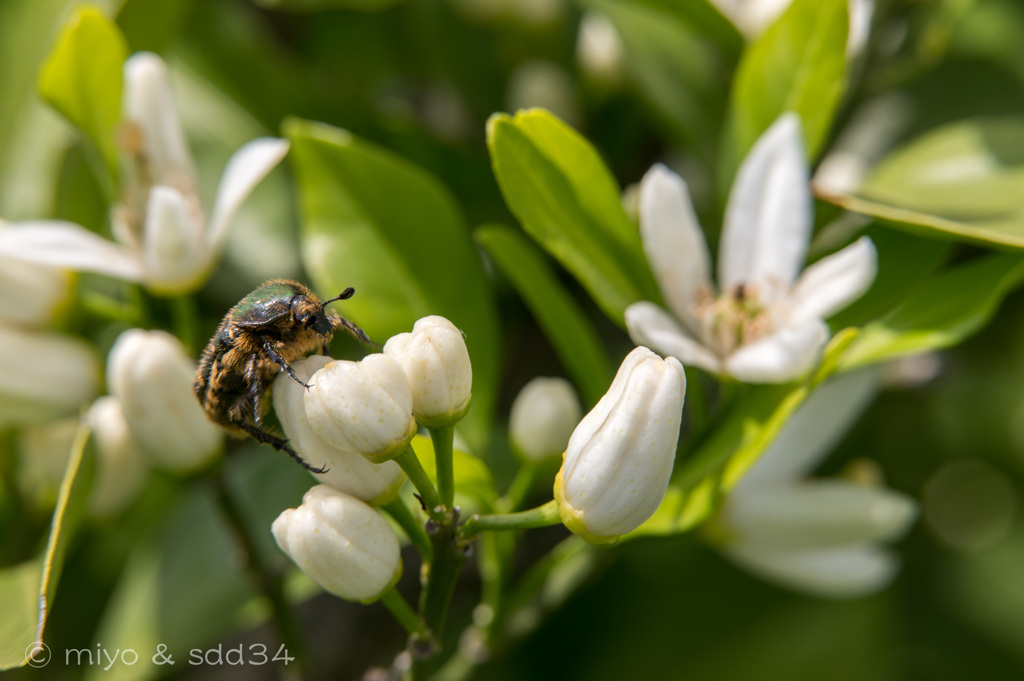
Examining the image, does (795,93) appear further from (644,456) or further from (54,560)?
(54,560)

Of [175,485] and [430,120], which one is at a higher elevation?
[430,120]

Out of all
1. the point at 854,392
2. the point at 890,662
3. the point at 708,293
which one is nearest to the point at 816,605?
the point at 890,662

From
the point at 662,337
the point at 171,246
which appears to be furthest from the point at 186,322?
the point at 662,337

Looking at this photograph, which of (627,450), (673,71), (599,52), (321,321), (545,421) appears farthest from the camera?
(599,52)

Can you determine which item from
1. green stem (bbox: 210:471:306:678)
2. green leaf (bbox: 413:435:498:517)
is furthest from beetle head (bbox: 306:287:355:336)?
green stem (bbox: 210:471:306:678)

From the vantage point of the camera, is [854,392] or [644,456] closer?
[644,456]

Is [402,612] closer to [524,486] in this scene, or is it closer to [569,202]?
[524,486]

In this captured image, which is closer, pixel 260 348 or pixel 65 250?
pixel 260 348
